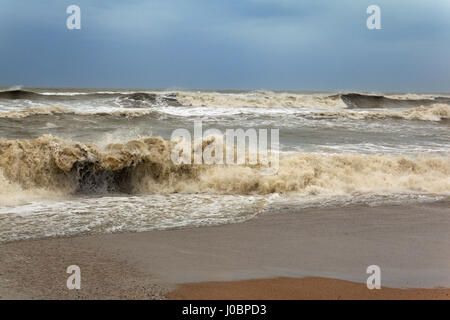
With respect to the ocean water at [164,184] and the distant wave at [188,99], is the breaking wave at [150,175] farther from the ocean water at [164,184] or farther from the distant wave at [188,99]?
the distant wave at [188,99]

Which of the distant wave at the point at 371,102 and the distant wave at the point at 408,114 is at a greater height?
the distant wave at the point at 371,102

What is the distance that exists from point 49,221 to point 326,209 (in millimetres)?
3500

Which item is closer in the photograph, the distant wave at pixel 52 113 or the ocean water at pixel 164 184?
the ocean water at pixel 164 184

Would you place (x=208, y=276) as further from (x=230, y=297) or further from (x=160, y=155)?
(x=160, y=155)

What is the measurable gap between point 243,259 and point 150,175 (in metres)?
3.82

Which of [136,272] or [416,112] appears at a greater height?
[416,112]

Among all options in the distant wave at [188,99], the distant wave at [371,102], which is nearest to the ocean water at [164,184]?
the distant wave at [188,99]

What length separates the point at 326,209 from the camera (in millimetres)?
5953

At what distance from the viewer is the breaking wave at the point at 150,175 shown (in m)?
7.07

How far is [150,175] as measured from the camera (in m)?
7.59

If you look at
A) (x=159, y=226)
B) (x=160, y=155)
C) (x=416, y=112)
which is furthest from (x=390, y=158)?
(x=416, y=112)

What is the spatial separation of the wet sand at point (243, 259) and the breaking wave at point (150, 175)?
1814 millimetres

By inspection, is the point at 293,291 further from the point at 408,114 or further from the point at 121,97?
the point at 121,97
